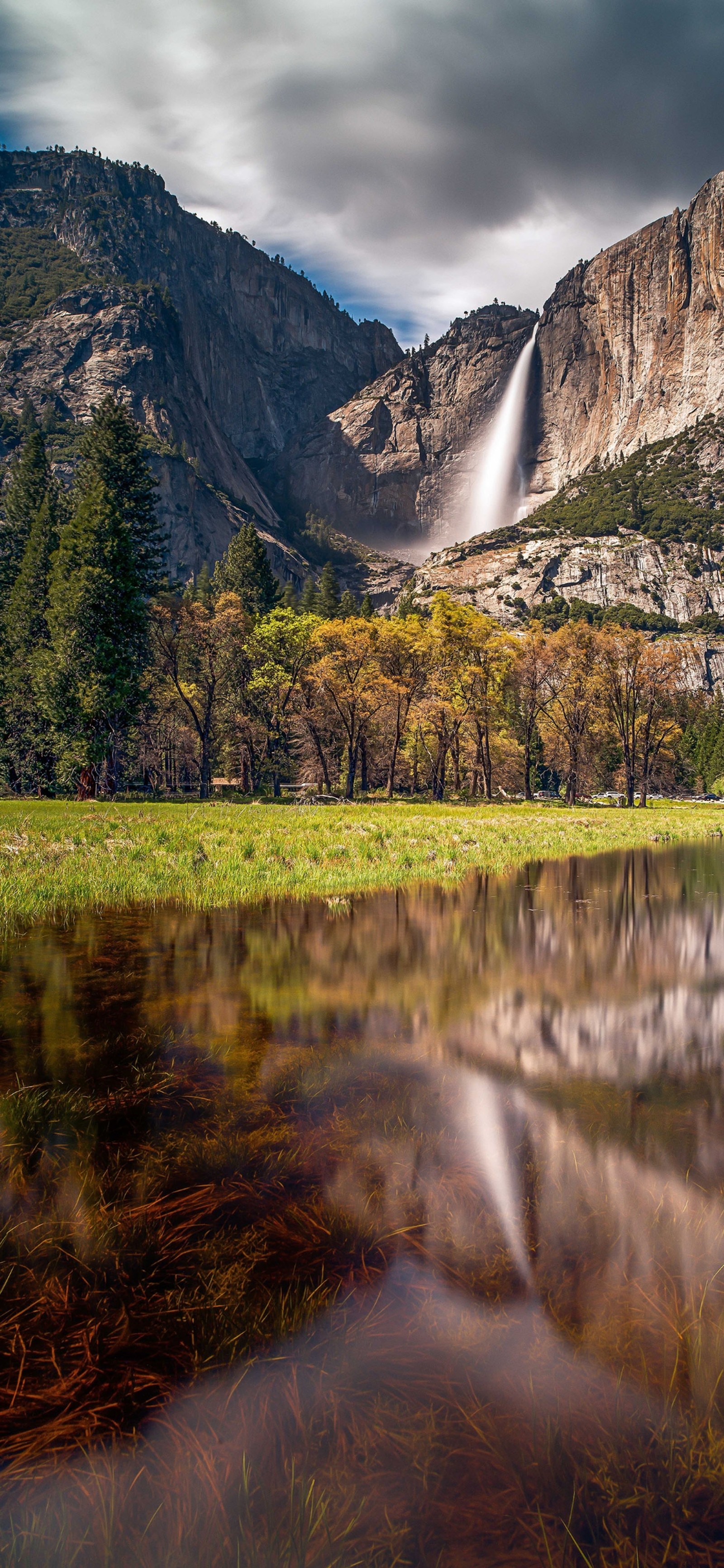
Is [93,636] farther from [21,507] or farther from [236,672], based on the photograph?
[21,507]

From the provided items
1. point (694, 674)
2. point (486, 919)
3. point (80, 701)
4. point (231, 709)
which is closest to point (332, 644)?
point (231, 709)

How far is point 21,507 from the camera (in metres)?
55.6

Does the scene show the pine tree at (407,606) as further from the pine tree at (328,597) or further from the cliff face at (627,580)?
the pine tree at (328,597)

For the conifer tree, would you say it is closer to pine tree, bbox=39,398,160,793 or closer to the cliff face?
pine tree, bbox=39,398,160,793

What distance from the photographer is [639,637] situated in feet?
192

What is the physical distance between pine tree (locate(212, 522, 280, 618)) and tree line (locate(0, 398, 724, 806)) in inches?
9.8

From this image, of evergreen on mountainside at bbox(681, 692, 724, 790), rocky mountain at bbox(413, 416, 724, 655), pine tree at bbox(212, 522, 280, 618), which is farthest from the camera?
rocky mountain at bbox(413, 416, 724, 655)

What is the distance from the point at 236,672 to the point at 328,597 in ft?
150

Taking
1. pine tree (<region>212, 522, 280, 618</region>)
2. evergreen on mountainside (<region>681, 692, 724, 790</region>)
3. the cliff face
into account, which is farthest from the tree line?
the cliff face

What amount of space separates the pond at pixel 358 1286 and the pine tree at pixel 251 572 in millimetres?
73305

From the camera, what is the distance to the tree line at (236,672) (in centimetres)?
3988

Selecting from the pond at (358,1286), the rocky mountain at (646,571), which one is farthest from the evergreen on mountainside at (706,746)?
the pond at (358,1286)

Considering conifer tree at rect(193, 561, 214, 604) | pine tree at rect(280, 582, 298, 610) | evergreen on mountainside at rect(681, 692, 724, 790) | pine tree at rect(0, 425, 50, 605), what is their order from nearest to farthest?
pine tree at rect(0, 425, 50, 605)
conifer tree at rect(193, 561, 214, 604)
pine tree at rect(280, 582, 298, 610)
evergreen on mountainside at rect(681, 692, 724, 790)

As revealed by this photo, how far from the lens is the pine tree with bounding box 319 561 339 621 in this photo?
96.7 m
